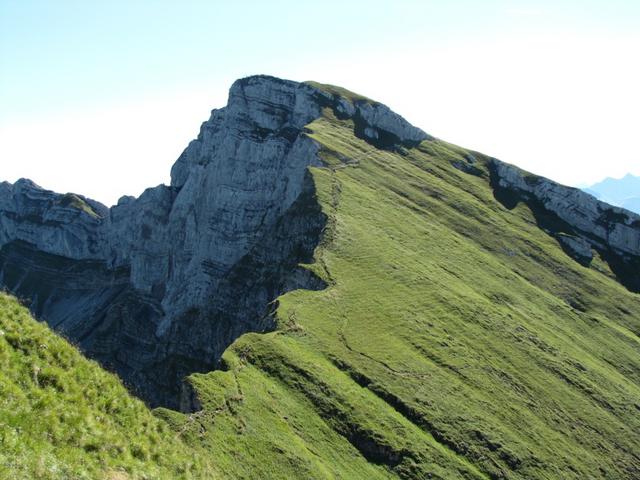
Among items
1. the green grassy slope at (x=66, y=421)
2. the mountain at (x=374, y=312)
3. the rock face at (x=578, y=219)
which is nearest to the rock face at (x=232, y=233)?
the mountain at (x=374, y=312)

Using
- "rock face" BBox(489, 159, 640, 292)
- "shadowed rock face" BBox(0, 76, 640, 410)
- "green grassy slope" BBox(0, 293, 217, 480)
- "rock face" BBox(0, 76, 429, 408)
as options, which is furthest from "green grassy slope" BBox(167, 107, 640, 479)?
"rock face" BBox(489, 159, 640, 292)

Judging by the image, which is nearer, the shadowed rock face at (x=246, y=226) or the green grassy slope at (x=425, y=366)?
the green grassy slope at (x=425, y=366)

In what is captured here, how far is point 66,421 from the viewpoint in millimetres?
23906

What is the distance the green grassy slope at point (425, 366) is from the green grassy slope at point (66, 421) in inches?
647

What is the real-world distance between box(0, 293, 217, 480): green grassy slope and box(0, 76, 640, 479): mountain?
522 mm

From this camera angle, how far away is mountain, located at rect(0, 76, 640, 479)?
5650cm

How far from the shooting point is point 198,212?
591 ft

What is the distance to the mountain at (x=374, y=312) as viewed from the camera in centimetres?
5650

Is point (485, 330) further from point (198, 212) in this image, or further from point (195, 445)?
point (198, 212)

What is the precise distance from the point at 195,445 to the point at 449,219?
10355 cm

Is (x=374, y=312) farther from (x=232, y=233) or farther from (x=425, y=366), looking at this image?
(x=232, y=233)

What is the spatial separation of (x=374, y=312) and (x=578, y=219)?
379 ft

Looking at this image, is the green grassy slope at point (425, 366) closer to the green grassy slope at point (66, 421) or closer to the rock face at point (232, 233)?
the green grassy slope at point (66, 421)

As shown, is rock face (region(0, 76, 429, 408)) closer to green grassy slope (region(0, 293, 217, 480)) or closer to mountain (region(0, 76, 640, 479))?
mountain (region(0, 76, 640, 479))
